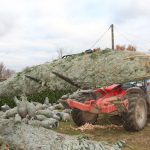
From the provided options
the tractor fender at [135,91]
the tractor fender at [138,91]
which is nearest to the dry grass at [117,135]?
the tractor fender at [138,91]

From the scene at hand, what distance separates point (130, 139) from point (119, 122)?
216 centimetres

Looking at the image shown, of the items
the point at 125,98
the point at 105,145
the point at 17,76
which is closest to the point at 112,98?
the point at 125,98

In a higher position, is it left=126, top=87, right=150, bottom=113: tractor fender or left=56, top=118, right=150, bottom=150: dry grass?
left=126, top=87, right=150, bottom=113: tractor fender

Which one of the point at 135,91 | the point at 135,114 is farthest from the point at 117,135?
the point at 135,91

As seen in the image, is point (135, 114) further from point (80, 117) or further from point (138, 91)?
point (80, 117)

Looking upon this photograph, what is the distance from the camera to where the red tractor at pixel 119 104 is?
30.1 ft

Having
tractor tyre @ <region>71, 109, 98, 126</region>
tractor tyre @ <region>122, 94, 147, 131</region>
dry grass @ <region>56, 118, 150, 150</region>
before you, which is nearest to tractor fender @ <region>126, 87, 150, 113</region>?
tractor tyre @ <region>122, 94, 147, 131</region>

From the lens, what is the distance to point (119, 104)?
9.07 meters

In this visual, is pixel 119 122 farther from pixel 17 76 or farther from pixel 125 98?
pixel 17 76

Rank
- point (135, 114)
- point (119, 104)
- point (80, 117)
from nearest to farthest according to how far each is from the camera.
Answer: point (119, 104)
point (135, 114)
point (80, 117)

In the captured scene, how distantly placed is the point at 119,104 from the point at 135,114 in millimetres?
508

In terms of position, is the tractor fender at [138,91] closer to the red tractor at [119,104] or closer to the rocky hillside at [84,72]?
the red tractor at [119,104]

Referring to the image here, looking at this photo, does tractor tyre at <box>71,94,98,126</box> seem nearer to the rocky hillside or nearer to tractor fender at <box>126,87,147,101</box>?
tractor fender at <box>126,87,147,101</box>

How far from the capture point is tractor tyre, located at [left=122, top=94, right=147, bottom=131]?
362 inches
